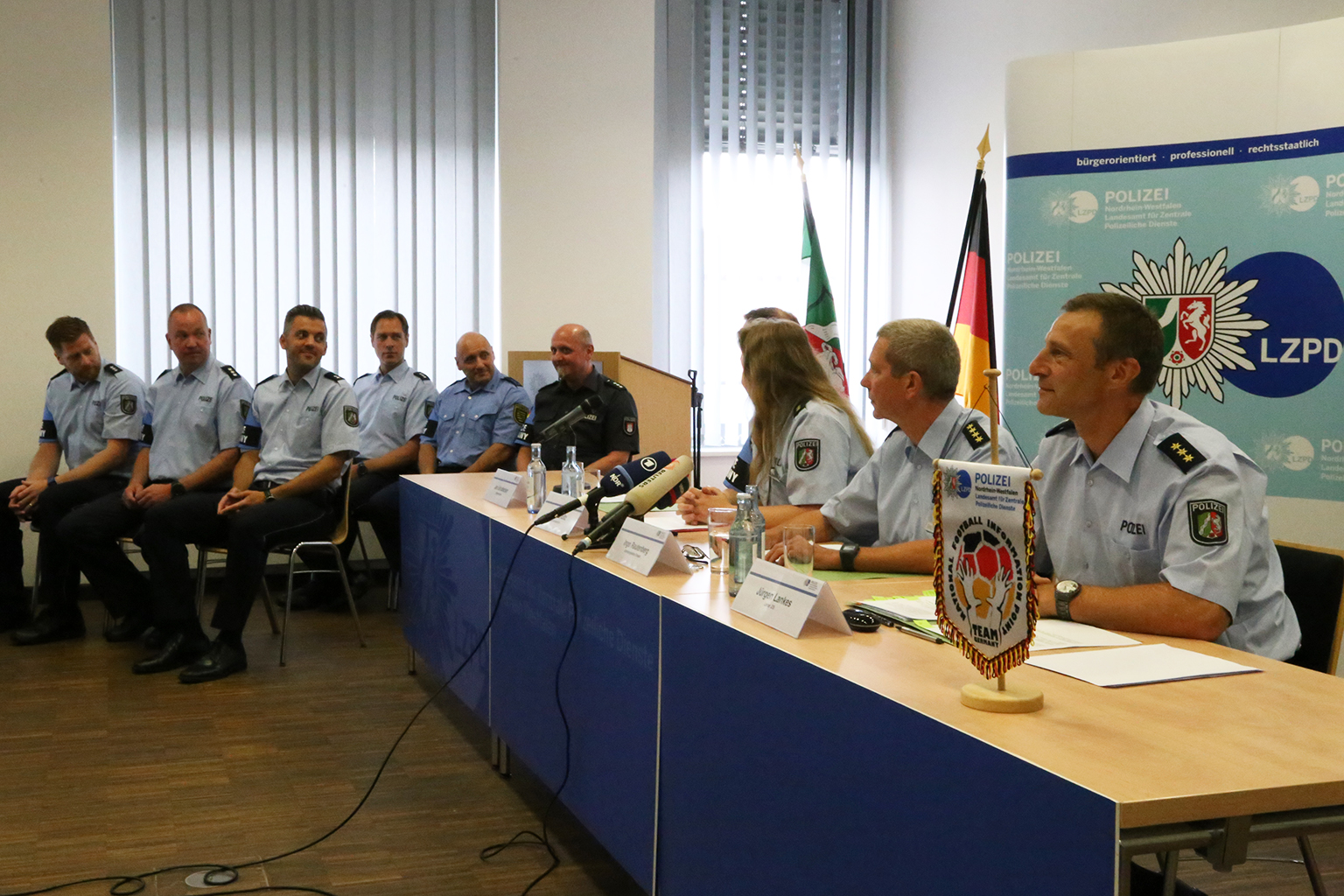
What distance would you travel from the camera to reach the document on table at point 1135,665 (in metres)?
1.50

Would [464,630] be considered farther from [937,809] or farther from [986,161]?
[986,161]

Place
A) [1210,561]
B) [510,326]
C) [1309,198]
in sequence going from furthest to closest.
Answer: [510,326], [1309,198], [1210,561]

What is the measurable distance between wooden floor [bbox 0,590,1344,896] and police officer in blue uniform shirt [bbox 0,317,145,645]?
422 mm

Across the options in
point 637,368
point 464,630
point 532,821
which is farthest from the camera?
point 637,368

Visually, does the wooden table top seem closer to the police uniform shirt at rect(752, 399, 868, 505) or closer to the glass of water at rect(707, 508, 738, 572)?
the glass of water at rect(707, 508, 738, 572)

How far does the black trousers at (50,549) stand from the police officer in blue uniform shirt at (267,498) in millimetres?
561

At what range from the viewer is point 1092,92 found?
4273 millimetres

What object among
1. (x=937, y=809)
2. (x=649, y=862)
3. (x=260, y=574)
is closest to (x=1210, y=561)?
(x=937, y=809)

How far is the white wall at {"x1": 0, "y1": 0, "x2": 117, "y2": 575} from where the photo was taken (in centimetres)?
571

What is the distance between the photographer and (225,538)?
4676 mm

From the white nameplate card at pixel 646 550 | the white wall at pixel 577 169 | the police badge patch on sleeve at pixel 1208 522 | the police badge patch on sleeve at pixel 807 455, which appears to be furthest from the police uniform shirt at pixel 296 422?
the police badge patch on sleeve at pixel 1208 522

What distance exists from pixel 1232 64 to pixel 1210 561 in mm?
2835

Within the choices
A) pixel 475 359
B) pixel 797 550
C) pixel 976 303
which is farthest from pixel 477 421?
pixel 797 550

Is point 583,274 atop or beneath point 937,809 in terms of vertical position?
atop
